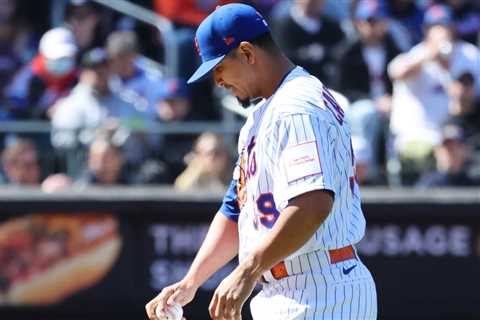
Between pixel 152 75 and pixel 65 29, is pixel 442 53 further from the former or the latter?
pixel 65 29

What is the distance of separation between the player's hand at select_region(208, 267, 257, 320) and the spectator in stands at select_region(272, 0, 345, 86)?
20.0 ft

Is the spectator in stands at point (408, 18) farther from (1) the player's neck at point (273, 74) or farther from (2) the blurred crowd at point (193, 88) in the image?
(1) the player's neck at point (273, 74)

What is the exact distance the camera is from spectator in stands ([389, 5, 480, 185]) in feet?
31.1

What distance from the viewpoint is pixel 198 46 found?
4.01 meters

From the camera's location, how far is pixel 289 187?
3.75 meters

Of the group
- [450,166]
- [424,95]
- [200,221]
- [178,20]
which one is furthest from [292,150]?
[178,20]

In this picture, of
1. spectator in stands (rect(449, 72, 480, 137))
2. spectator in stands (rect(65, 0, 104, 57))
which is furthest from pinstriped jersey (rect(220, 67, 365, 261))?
spectator in stands (rect(65, 0, 104, 57))

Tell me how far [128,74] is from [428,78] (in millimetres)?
2434

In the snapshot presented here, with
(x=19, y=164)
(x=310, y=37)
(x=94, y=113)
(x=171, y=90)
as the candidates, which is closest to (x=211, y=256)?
(x=19, y=164)

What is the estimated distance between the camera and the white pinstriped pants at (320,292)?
13.0ft

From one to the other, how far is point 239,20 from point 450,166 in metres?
5.35

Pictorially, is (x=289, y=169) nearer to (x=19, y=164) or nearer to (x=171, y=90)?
(x=19, y=164)

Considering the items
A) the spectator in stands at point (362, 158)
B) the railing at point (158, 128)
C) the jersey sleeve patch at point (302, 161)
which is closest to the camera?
the jersey sleeve patch at point (302, 161)

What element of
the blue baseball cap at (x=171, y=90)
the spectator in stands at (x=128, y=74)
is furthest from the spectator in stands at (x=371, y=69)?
the spectator in stands at (x=128, y=74)
